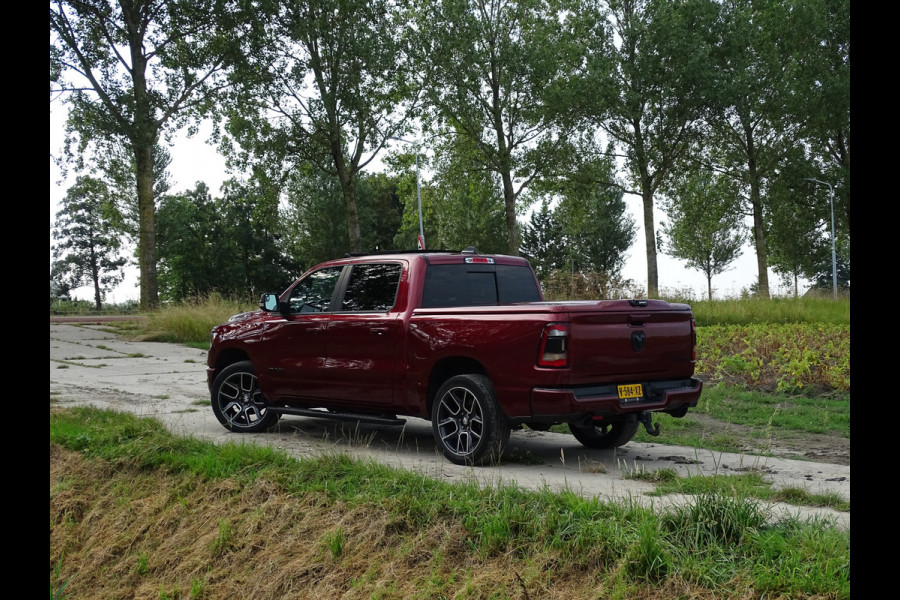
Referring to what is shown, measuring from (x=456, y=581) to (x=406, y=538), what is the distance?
2.03 feet

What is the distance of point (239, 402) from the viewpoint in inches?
371

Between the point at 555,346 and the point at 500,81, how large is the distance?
26134 mm

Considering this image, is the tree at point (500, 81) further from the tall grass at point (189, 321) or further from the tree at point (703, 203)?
the tall grass at point (189, 321)

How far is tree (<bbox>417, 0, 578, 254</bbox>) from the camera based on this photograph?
99.4 feet

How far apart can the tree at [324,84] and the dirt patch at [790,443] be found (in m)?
19.7

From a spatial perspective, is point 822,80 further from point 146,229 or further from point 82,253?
point 82,253

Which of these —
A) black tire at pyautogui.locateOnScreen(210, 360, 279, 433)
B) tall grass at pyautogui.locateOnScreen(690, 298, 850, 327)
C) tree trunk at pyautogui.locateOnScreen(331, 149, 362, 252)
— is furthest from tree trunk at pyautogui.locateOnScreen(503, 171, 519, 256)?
black tire at pyautogui.locateOnScreen(210, 360, 279, 433)

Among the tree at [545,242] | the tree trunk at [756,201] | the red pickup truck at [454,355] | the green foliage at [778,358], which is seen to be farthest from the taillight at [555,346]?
the tree at [545,242]

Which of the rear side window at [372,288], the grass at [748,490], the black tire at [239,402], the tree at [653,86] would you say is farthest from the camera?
the tree at [653,86]

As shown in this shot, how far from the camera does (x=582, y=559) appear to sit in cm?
482

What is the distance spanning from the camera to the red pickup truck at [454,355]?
6.72 metres

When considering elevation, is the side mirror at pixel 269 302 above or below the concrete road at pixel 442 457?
above

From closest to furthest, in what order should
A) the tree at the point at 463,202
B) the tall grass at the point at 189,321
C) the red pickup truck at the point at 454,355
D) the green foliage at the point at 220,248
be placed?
1. the red pickup truck at the point at 454,355
2. the tall grass at the point at 189,321
3. the tree at the point at 463,202
4. the green foliage at the point at 220,248
